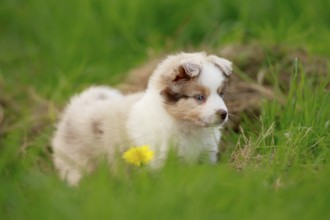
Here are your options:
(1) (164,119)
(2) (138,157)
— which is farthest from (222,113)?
(2) (138,157)

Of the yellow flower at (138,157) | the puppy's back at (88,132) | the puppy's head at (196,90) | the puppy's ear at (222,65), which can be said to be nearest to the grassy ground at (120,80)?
the yellow flower at (138,157)

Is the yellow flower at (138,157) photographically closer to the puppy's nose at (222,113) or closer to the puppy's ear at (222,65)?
the puppy's nose at (222,113)

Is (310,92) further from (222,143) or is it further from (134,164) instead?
(134,164)

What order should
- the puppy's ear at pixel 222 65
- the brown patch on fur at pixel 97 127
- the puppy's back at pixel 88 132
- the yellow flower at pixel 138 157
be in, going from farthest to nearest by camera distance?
the brown patch on fur at pixel 97 127
the puppy's back at pixel 88 132
the puppy's ear at pixel 222 65
the yellow flower at pixel 138 157

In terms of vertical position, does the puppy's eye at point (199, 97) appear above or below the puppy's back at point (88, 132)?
below

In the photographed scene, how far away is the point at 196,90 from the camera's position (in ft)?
15.1

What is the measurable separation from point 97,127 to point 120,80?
1945 millimetres

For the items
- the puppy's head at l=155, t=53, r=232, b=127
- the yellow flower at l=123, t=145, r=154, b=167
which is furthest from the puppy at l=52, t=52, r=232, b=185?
the yellow flower at l=123, t=145, r=154, b=167

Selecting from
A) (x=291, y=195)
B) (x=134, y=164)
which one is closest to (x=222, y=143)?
(x=134, y=164)

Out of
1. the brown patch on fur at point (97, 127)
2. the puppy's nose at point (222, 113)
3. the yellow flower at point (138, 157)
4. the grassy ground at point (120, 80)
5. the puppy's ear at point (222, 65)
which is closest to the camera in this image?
the grassy ground at point (120, 80)

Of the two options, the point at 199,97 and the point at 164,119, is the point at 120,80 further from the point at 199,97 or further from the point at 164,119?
the point at 199,97

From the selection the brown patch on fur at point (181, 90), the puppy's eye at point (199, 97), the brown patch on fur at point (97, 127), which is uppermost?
the brown patch on fur at point (97, 127)

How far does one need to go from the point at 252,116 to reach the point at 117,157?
169cm

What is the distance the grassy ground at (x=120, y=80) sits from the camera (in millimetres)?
3729
